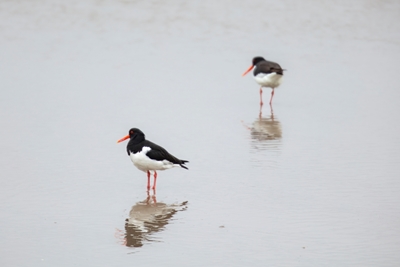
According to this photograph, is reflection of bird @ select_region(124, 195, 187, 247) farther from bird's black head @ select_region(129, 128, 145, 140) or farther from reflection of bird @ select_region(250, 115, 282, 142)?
reflection of bird @ select_region(250, 115, 282, 142)

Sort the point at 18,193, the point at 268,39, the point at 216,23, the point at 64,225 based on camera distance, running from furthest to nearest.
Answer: the point at 216,23, the point at 268,39, the point at 18,193, the point at 64,225

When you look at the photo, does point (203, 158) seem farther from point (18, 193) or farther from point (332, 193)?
point (18, 193)

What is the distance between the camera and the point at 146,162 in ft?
32.2

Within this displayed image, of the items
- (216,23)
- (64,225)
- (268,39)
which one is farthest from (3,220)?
(216,23)

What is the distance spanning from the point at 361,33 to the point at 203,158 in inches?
524

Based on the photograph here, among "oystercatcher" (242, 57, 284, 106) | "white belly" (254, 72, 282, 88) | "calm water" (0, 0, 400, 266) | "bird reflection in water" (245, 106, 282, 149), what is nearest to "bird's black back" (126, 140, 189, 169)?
"calm water" (0, 0, 400, 266)

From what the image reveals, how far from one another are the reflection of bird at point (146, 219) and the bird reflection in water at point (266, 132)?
10.1ft

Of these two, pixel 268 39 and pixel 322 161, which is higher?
pixel 268 39

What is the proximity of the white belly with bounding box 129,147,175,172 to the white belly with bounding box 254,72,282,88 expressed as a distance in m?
5.95

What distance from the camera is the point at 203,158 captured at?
36.2ft

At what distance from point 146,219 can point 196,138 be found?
3811mm

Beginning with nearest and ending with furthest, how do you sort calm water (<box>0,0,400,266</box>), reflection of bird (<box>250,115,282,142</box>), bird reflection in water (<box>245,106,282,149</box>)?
calm water (<box>0,0,400,266</box>) → bird reflection in water (<box>245,106,282,149</box>) → reflection of bird (<box>250,115,282,142</box>)

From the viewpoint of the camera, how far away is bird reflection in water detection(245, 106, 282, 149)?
39.3ft

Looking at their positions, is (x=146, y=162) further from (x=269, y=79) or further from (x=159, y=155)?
(x=269, y=79)
